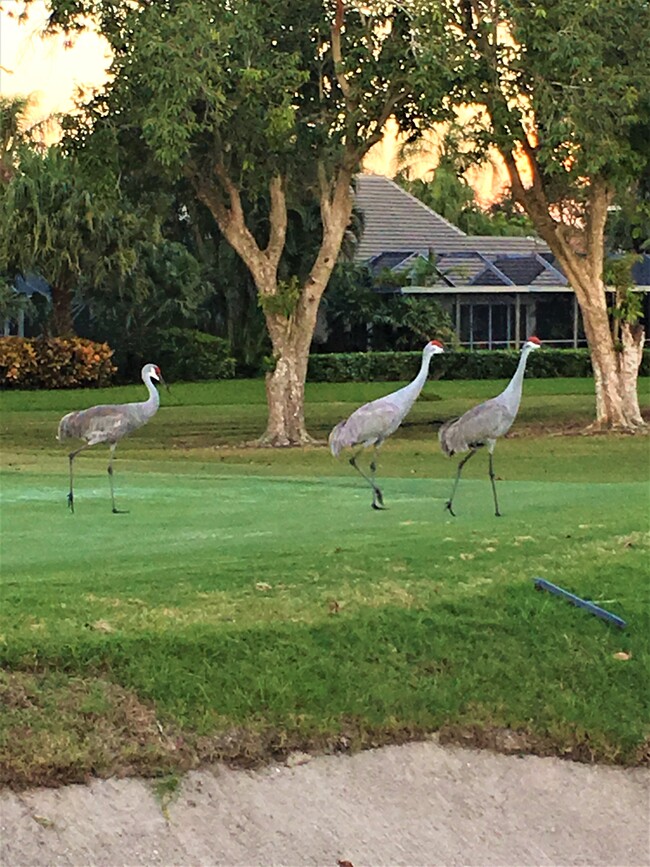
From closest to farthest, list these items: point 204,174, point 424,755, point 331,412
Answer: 1. point 424,755
2. point 204,174
3. point 331,412

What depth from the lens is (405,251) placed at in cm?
6044

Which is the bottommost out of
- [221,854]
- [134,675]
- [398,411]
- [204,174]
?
[221,854]

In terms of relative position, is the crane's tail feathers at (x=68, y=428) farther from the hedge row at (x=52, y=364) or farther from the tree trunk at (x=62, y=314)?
the tree trunk at (x=62, y=314)

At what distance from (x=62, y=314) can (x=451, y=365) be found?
510 inches

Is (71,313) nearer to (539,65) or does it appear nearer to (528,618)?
(539,65)

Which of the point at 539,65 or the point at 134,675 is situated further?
the point at 539,65

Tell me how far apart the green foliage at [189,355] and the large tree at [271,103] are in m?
17.7

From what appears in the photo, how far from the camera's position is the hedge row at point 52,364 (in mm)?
47344

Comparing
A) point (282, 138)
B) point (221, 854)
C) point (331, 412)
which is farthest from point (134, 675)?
point (331, 412)

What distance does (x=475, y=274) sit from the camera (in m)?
58.7

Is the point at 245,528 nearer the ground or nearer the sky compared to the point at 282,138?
nearer the ground

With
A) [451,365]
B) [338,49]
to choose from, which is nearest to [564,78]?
[338,49]

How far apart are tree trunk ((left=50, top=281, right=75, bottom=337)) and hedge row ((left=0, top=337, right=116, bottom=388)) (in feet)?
3.31

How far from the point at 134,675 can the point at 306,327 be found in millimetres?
23214
